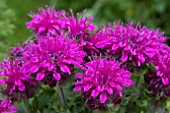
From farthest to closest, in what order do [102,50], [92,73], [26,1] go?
[26,1], [102,50], [92,73]

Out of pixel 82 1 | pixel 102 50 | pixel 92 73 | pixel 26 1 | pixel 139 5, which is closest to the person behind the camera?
pixel 92 73

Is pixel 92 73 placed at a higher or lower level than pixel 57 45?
lower

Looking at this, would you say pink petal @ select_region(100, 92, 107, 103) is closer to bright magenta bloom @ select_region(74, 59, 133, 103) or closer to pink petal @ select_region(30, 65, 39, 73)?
bright magenta bloom @ select_region(74, 59, 133, 103)

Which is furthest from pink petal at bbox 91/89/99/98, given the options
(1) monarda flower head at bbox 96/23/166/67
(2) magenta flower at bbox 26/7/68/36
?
(2) magenta flower at bbox 26/7/68/36

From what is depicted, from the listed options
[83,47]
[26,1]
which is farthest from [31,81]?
[26,1]

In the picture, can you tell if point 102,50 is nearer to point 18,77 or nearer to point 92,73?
point 92,73

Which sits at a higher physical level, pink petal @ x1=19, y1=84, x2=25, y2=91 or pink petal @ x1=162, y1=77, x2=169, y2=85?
pink petal @ x1=19, y1=84, x2=25, y2=91
